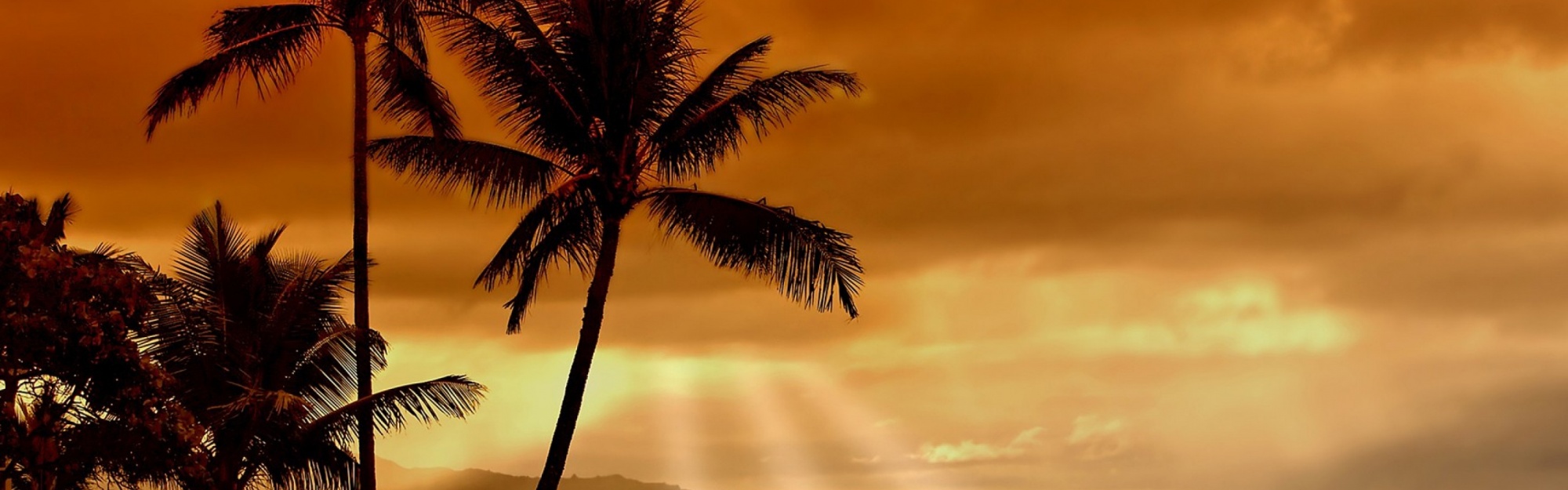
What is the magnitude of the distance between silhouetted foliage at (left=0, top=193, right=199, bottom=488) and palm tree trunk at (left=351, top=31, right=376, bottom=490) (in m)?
6.22

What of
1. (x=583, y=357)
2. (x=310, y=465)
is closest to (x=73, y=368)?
(x=583, y=357)

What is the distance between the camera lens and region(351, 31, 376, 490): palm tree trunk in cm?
2448

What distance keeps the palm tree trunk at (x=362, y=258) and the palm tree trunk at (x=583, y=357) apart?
2885 mm

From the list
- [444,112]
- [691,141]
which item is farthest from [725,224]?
[444,112]

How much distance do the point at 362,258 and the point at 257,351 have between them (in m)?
4.64

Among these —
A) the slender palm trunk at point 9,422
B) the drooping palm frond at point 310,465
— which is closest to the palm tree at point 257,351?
the drooping palm frond at point 310,465

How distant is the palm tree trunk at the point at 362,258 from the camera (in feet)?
80.3

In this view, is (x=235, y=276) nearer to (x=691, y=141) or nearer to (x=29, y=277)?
(x=691, y=141)

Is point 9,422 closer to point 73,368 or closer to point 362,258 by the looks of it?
point 73,368

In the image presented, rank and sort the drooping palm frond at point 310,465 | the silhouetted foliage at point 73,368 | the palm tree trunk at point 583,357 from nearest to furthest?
→ the silhouetted foliage at point 73,368 → the palm tree trunk at point 583,357 → the drooping palm frond at point 310,465

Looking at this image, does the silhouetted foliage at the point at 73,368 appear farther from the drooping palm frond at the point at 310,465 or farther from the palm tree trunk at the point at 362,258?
the drooping palm frond at the point at 310,465

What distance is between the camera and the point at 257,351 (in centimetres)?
2853

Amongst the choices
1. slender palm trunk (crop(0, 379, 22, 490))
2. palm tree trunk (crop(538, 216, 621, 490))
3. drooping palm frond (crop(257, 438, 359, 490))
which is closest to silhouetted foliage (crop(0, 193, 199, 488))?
slender palm trunk (crop(0, 379, 22, 490))

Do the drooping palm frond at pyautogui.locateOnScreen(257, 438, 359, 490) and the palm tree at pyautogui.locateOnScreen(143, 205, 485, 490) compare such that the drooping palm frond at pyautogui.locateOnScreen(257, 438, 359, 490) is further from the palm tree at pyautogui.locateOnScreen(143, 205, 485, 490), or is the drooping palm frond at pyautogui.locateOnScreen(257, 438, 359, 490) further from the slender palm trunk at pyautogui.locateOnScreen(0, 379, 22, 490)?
the slender palm trunk at pyautogui.locateOnScreen(0, 379, 22, 490)
